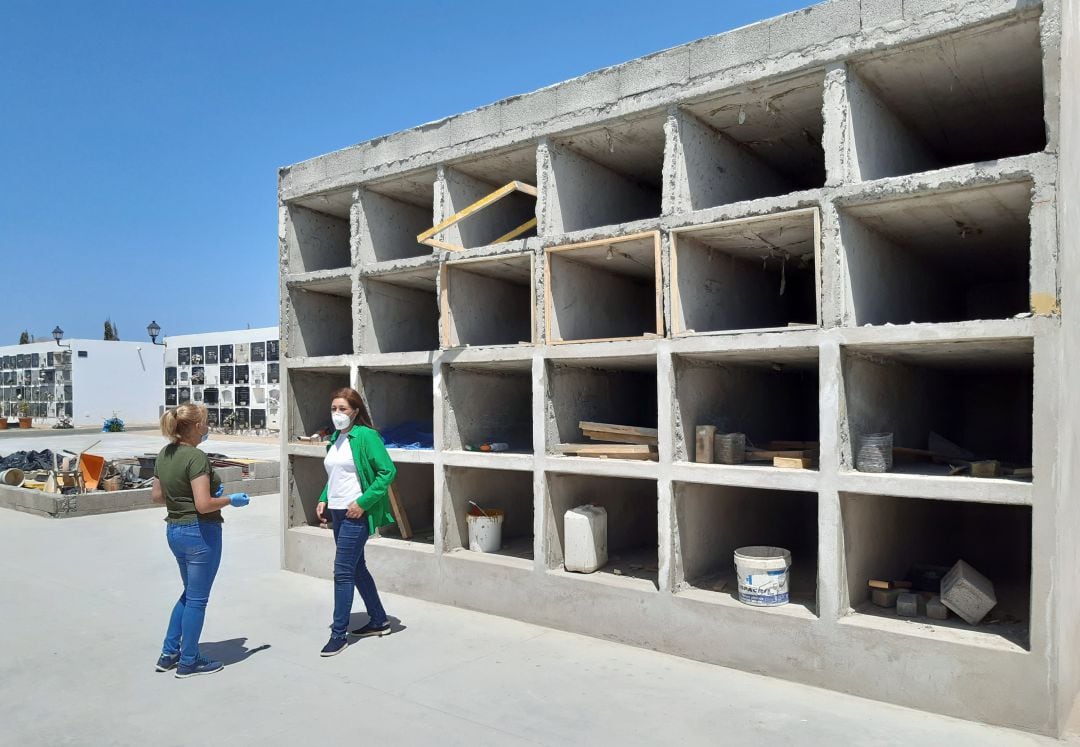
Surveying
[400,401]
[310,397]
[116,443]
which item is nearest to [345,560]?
[400,401]

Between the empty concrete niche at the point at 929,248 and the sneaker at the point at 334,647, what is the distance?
14.2 ft

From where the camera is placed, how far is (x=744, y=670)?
524 cm

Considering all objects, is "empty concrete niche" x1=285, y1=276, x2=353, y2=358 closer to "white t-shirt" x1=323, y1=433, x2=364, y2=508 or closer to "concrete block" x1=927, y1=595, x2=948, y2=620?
"white t-shirt" x1=323, y1=433, x2=364, y2=508

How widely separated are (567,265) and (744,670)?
347 centimetres

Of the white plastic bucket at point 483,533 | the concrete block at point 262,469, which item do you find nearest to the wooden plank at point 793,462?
the white plastic bucket at point 483,533

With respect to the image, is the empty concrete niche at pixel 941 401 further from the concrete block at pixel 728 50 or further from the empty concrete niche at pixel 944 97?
the concrete block at pixel 728 50

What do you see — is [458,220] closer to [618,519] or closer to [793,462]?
[618,519]

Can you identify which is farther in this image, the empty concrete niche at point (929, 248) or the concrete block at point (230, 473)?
the concrete block at point (230, 473)

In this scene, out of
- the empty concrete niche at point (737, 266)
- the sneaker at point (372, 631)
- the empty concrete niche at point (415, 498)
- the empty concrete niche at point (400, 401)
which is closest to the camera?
the empty concrete niche at point (737, 266)

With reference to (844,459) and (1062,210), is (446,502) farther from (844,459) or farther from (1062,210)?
(1062,210)

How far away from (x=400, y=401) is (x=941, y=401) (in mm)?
Result: 5650

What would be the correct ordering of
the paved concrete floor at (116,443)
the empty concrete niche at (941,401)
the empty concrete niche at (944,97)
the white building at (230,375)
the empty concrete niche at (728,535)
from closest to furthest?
the empty concrete niche at (944,97)
the empty concrete niche at (941,401)
the empty concrete niche at (728,535)
the paved concrete floor at (116,443)
the white building at (230,375)

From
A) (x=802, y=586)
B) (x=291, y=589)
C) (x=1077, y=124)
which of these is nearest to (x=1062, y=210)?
(x=1077, y=124)

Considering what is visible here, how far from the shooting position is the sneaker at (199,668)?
5180mm
